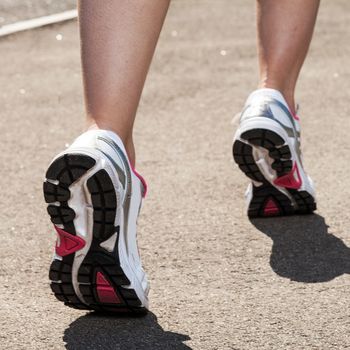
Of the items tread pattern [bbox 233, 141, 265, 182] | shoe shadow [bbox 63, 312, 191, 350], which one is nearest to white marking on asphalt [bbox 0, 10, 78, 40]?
tread pattern [bbox 233, 141, 265, 182]

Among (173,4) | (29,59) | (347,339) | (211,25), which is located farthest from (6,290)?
(173,4)

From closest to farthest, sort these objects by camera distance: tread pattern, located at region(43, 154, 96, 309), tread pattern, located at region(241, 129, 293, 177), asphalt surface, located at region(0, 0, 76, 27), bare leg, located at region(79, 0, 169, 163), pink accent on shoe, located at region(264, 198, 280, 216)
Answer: tread pattern, located at region(43, 154, 96, 309) < bare leg, located at region(79, 0, 169, 163) < tread pattern, located at region(241, 129, 293, 177) < pink accent on shoe, located at region(264, 198, 280, 216) < asphalt surface, located at region(0, 0, 76, 27)

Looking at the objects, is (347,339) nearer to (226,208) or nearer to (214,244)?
(214,244)

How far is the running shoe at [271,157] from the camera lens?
3318mm

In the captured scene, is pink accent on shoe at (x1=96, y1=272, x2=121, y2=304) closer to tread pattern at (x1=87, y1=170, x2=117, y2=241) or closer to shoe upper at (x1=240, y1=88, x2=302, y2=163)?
tread pattern at (x1=87, y1=170, x2=117, y2=241)

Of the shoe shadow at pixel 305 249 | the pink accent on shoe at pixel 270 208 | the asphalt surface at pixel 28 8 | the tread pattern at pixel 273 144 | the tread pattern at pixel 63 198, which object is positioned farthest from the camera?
the asphalt surface at pixel 28 8

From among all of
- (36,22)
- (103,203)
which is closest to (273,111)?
(103,203)

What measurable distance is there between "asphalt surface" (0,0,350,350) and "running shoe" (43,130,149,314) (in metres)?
0.10

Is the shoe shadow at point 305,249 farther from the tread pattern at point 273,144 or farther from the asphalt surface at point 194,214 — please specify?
the tread pattern at point 273,144

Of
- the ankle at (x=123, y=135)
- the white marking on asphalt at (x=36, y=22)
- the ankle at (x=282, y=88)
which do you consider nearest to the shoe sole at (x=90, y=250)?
the ankle at (x=123, y=135)

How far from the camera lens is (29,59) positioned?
632 centimetres

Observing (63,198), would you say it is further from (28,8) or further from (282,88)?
(28,8)

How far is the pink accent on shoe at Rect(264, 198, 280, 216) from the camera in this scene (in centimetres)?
361

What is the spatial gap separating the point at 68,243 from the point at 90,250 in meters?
0.05
